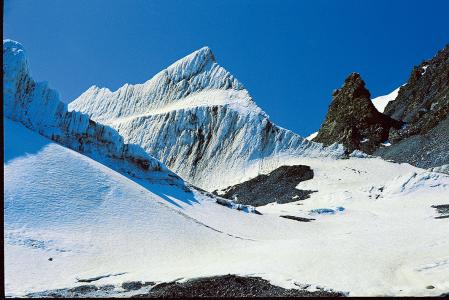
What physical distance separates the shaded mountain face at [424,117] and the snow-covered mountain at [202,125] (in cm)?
1006

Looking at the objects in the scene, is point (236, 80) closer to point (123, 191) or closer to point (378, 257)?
point (123, 191)

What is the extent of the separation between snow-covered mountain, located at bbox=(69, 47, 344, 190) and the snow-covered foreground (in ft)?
100

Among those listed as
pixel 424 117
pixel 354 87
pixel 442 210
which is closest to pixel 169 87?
pixel 354 87

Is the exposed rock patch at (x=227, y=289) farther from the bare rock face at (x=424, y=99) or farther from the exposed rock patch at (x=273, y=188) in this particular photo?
the bare rock face at (x=424, y=99)

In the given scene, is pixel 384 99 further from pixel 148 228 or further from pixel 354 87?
pixel 148 228

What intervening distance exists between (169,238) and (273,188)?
109ft

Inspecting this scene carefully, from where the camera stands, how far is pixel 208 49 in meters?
81.3

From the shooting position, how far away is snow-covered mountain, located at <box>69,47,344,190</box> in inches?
2714

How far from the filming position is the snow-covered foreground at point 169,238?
19.5m

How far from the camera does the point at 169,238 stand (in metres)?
26.1

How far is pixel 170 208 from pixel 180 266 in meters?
8.14

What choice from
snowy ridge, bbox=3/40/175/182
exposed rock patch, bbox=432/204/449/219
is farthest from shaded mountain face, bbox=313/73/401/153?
snowy ridge, bbox=3/40/175/182

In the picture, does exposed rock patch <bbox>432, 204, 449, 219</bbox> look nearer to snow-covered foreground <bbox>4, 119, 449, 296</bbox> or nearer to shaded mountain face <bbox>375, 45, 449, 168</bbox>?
snow-covered foreground <bbox>4, 119, 449, 296</bbox>

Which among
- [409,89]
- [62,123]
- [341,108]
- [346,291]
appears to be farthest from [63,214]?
[409,89]
